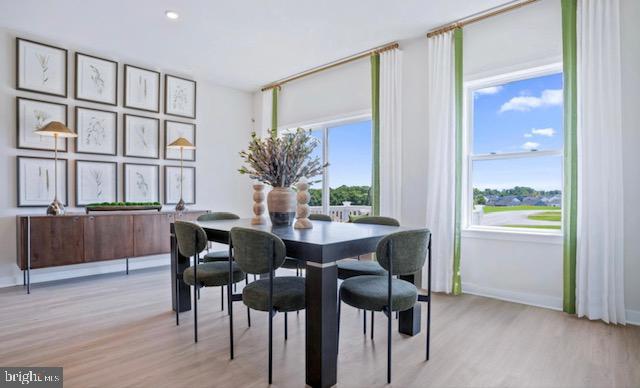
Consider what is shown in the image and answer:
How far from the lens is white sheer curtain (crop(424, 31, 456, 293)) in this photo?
12.5ft

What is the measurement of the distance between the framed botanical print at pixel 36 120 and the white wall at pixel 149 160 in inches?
2.6

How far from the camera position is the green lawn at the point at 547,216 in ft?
11.3

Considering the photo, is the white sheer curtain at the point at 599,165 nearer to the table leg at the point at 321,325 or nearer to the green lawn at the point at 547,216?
the green lawn at the point at 547,216

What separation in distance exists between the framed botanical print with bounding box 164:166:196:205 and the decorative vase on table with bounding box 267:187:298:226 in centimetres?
310

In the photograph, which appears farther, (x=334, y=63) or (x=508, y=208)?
(x=334, y=63)

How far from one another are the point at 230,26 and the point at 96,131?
2.36m

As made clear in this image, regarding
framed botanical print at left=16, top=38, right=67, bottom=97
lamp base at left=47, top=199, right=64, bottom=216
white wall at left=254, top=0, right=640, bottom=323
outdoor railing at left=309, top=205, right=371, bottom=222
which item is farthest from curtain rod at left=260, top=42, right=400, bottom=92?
lamp base at left=47, top=199, right=64, bottom=216

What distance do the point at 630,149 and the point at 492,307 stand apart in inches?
70.8

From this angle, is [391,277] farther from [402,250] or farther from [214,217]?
[214,217]

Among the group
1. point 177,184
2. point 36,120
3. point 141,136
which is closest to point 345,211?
point 177,184

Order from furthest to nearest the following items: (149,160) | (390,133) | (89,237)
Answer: (149,160) < (390,133) < (89,237)

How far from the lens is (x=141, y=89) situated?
199 inches

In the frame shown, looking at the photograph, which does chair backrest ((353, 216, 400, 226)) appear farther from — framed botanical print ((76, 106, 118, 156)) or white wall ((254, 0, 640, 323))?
framed botanical print ((76, 106, 118, 156))

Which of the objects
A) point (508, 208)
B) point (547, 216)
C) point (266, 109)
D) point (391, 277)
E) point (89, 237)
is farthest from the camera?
point (266, 109)
